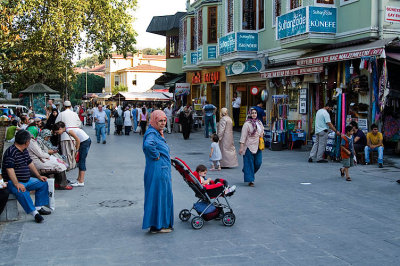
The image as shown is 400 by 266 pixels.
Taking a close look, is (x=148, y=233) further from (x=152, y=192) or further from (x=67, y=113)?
(x=67, y=113)

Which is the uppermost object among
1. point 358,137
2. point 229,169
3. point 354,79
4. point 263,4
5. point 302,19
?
point 263,4

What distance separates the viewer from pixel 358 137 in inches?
534

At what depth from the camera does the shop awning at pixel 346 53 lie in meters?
13.3

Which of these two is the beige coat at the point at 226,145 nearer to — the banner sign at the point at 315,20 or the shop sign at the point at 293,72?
the shop sign at the point at 293,72

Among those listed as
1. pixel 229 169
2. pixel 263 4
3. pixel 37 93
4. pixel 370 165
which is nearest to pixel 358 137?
pixel 370 165

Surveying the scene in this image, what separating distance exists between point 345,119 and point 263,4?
9.23 m

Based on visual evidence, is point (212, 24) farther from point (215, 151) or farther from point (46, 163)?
point (46, 163)

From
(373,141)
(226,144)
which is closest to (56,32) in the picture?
(226,144)

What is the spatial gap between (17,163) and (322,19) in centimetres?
1244

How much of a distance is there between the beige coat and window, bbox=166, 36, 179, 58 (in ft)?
80.9

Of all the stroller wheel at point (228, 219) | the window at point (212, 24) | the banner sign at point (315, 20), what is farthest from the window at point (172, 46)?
the stroller wheel at point (228, 219)

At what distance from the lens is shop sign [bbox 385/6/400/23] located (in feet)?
48.2

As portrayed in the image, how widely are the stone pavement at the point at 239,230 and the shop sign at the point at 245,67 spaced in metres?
12.4

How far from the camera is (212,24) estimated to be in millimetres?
28562
